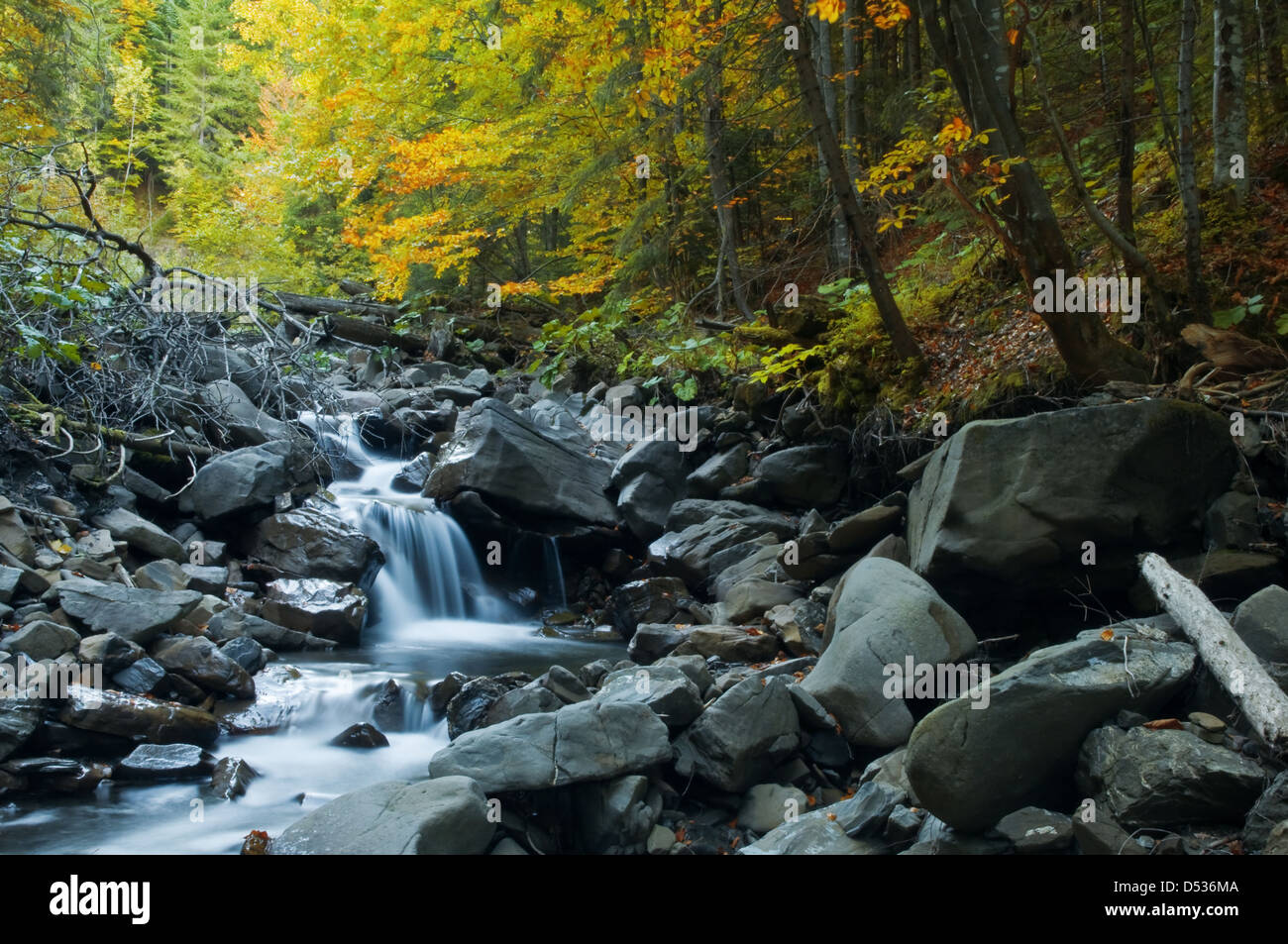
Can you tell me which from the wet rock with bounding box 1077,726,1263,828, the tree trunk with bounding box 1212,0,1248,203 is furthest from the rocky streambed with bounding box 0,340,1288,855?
the tree trunk with bounding box 1212,0,1248,203

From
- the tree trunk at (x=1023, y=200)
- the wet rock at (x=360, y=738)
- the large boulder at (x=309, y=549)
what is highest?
the tree trunk at (x=1023, y=200)

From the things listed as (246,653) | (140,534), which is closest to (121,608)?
(246,653)

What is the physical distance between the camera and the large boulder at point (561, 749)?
195 inches

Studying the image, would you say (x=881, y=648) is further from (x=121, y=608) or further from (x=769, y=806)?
(x=121, y=608)

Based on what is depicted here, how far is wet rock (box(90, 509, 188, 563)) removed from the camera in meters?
8.19

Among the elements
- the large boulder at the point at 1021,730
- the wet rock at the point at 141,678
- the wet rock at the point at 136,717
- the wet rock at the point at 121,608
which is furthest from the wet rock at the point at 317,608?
the large boulder at the point at 1021,730

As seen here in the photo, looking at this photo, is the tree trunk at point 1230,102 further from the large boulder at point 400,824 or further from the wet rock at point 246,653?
the wet rock at point 246,653

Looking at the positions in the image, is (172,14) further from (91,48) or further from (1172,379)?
(1172,379)

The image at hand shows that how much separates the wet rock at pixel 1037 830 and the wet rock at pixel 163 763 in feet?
16.2

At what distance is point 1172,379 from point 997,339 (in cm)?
201

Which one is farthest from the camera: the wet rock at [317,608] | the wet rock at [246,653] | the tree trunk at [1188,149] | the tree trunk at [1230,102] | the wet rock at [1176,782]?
the wet rock at [317,608]

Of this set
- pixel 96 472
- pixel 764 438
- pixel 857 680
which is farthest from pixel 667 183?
pixel 857 680

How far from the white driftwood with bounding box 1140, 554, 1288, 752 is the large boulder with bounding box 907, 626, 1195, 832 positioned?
0.18 m
